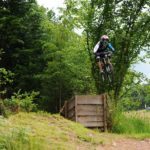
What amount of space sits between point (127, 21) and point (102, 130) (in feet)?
25.0

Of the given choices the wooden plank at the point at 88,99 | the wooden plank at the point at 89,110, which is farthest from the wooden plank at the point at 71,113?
the wooden plank at the point at 88,99

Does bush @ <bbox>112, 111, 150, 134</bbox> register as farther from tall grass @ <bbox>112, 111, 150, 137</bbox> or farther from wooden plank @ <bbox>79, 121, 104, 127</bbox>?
wooden plank @ <bbox>79, 121, 104, 127</bbox>

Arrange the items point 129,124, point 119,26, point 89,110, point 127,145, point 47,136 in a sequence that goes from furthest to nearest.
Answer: point 119,26
point 129,124
point 89,110
point 127,145
point 47,136

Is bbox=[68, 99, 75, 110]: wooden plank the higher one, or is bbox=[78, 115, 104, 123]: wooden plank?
bbox=[68, 99, 75, 110]: wooden plank

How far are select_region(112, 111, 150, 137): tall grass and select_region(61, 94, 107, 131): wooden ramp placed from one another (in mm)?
619

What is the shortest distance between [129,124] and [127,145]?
4974 millimetres

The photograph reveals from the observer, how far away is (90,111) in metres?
18.3

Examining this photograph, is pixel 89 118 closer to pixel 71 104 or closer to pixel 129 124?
pixel 71 104

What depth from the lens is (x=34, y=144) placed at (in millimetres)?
10789

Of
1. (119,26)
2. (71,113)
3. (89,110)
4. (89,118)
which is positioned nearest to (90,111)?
(89,110)

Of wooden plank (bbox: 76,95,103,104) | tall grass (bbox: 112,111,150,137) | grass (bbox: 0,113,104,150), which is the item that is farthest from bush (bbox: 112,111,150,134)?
grass (bbox: 0,113,104,150)

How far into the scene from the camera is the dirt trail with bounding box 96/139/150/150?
44.0 ft

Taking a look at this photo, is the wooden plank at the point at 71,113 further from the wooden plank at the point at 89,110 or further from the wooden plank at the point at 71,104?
the wooden plank at the point at 89,110

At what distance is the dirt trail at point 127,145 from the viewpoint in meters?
13.4
